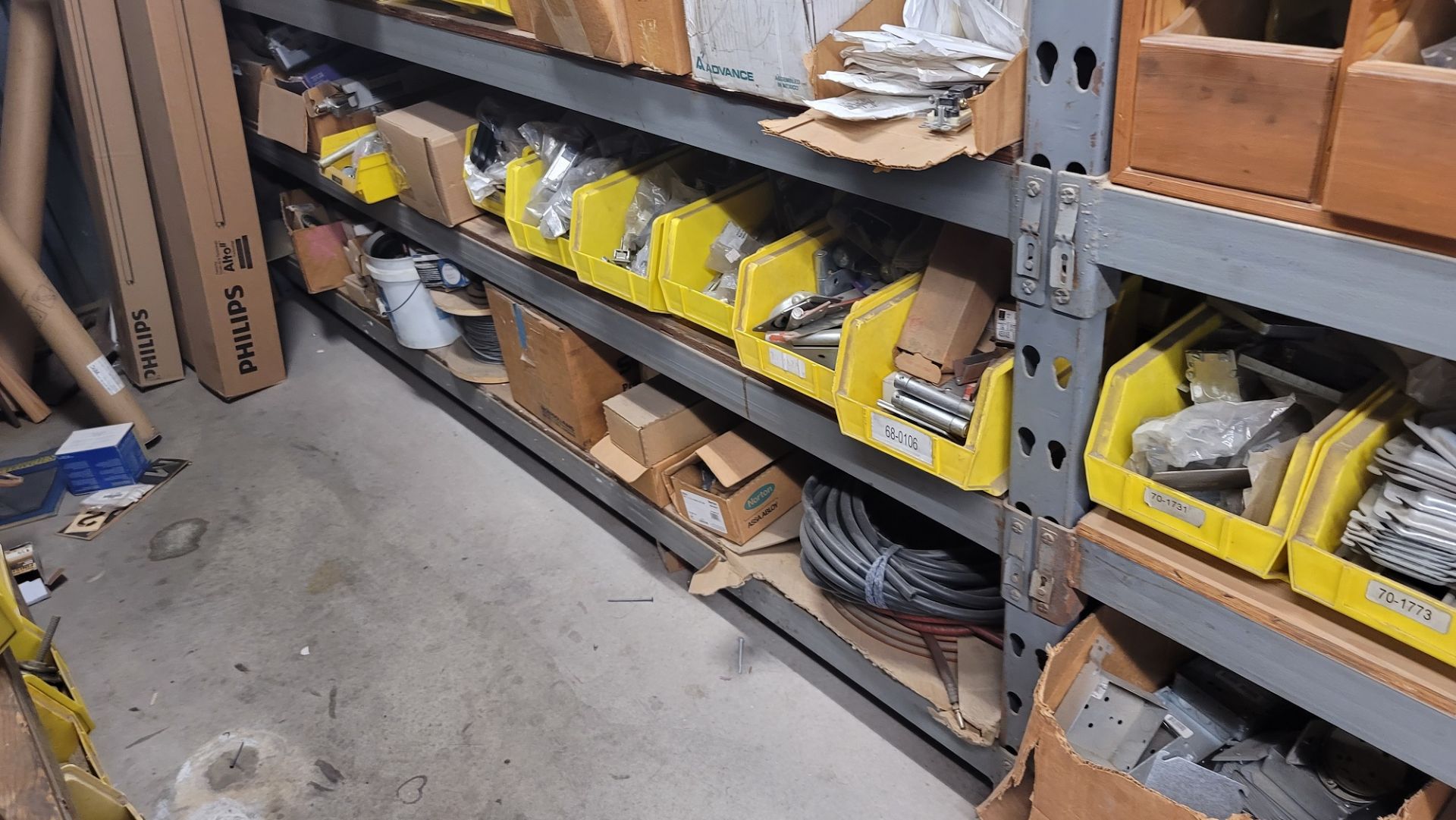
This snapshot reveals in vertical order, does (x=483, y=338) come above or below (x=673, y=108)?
below

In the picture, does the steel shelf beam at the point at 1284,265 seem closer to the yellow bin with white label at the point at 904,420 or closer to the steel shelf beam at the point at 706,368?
the yellow bin with white label at the point at 904,420

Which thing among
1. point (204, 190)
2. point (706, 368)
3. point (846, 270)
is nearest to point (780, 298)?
point (846, 270)

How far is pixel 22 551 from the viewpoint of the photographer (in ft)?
7.78

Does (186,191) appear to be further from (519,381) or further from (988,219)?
(988,219)

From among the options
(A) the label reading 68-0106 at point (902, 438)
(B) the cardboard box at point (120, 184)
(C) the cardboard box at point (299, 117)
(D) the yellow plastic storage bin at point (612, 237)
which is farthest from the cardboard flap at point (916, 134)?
(B) the cardboard box at point (120, 184)

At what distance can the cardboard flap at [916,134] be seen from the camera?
3.19 feet

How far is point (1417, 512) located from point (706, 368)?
106cm

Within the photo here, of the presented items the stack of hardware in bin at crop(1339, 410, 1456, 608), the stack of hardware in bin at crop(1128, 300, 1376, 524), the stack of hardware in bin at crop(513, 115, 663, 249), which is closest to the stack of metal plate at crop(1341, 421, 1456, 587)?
the stack of hardware in bin at crop(1339, 410, 1456, 608)

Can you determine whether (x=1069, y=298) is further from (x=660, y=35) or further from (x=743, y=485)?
(x=743, y=485)

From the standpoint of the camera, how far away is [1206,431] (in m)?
1.09

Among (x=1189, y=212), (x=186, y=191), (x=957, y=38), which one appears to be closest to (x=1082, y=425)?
(x=1189, y=212)

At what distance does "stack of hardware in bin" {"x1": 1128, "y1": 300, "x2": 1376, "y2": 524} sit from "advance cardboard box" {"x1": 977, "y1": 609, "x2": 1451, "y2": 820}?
11.1 inches

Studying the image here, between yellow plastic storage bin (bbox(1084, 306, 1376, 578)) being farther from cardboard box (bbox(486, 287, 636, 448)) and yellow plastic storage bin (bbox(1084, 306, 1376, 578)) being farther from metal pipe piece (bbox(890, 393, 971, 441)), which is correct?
cardboard box (bbox(486, 287, 636, 448))

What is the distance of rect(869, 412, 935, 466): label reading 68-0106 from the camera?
1274 millimetres
